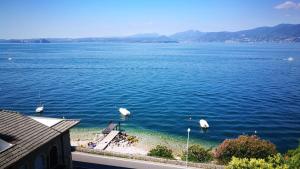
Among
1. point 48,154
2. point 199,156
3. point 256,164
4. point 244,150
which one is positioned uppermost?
point 48,154

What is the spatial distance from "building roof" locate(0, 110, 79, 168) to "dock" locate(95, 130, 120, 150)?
20.5 metres

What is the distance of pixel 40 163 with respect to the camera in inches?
959

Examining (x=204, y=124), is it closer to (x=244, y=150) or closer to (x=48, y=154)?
(x=244, y=150)

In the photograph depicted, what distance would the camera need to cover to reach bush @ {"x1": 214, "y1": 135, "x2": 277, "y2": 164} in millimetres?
37719

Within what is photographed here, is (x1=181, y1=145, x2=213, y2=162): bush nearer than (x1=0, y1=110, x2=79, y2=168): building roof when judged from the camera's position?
No

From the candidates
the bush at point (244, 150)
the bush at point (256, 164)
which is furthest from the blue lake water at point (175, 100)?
the bush at point (256, 164)

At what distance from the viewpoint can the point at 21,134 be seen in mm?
23234

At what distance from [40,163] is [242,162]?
16230 mm

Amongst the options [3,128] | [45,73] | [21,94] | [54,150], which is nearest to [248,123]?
[54,150]

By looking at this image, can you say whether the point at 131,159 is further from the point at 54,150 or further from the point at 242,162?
the point at 242,162

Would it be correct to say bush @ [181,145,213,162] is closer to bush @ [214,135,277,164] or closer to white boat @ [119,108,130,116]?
bush @ [214,135,277,164]

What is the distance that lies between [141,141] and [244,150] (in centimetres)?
2118

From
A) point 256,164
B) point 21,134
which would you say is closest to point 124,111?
point 21,134

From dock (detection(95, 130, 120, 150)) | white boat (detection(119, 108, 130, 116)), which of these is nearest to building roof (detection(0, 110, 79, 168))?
dock (detection(95, 130, 120, 150))
